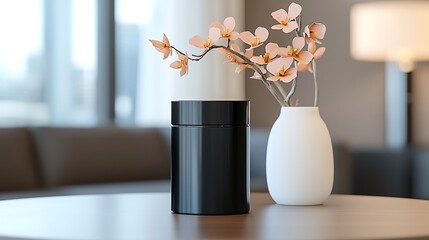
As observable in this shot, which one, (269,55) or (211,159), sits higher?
(269,55)

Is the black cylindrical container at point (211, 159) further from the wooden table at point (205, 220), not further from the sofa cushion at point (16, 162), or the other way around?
the sofa cushion at point (16, 162)

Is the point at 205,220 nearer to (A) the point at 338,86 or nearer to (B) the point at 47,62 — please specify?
(B) the point at 47,62

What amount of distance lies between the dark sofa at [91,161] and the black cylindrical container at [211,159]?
1.94 metres

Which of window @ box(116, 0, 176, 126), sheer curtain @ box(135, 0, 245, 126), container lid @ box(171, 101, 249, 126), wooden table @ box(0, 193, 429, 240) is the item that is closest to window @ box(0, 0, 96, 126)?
window @ box(116, 0, 176, 126)

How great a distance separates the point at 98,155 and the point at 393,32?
5.81 feet

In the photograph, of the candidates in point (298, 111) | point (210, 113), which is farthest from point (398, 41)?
point (210, 113)

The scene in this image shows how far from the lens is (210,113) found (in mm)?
1571

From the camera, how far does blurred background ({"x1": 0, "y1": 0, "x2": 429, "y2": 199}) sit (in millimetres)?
4383

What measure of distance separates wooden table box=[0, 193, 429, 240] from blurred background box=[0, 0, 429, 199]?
2.09m

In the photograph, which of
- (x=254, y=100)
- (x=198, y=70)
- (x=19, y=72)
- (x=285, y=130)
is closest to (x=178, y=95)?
(x=198, y=70)

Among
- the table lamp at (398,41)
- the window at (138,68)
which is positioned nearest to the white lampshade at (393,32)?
the table lamp at (398,41)

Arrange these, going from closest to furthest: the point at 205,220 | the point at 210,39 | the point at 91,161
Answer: the point at 205,220 → the point at 210,39 → the point at 91,161

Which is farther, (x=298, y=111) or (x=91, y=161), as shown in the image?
(x=91, y=161)

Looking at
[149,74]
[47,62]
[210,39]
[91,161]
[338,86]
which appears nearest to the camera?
→ [210,39]
